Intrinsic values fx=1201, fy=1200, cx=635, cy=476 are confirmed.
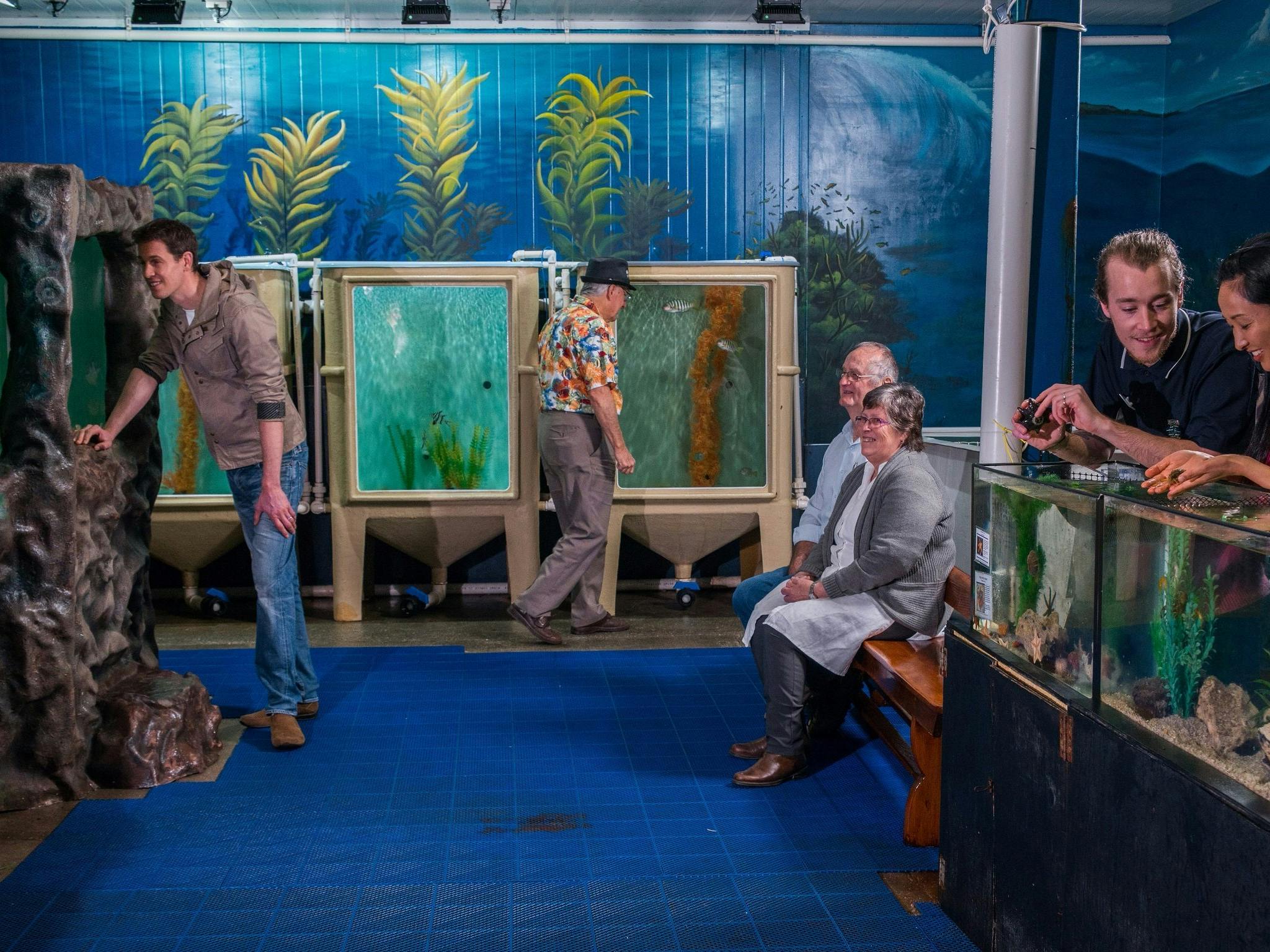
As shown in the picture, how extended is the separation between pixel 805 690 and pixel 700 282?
117 inches

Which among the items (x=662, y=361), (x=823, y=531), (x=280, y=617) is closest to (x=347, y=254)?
(x=662, y=361)

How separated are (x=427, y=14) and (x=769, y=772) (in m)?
4.46

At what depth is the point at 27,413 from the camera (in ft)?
11.9

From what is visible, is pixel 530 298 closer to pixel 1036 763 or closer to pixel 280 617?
pixel 280 617

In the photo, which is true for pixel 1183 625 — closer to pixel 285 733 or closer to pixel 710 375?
pixel 285 733

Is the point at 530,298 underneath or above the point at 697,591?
above

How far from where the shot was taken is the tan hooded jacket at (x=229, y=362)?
13.0 feet

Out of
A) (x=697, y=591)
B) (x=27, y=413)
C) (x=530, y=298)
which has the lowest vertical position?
(x=697, y=591)

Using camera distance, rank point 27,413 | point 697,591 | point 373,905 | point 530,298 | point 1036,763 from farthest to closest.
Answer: point 697,591 < point 530,298 < point 27,413 < point 373,905 < point 1036,763

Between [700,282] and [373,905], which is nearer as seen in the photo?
[373,905]

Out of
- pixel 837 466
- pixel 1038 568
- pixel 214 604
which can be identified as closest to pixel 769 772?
pixel 837 466

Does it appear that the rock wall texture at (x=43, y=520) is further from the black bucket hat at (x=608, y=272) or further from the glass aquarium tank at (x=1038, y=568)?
the glass aquarium tank at (x=1038, y=568)

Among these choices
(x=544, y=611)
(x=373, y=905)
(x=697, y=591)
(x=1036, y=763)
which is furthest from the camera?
(x=697, y=591)

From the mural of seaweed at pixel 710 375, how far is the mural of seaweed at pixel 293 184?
2.23 m
